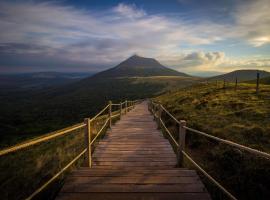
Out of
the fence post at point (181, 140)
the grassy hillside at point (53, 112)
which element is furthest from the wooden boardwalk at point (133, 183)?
the grassy hillside at point (53, 112)

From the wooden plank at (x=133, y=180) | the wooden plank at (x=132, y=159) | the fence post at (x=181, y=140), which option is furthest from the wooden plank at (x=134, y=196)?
the wooden plank at (x=132, y=159)

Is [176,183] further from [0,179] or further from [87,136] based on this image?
[0,179]

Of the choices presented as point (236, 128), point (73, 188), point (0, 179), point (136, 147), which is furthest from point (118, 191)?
point (236, 128)

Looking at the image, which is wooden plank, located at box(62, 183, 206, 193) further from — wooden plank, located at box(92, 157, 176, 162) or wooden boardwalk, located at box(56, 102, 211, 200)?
wooden plank, located at box(92, 157, 176, 162)

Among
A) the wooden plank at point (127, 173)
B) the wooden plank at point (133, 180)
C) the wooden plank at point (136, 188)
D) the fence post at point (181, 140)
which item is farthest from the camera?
the fence post at point (181, 140)

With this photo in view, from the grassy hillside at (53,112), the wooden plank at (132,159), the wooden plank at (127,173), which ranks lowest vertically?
the grassy hillside at (53,112)

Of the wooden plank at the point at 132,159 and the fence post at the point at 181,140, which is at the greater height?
the fence post at the point at 181,140

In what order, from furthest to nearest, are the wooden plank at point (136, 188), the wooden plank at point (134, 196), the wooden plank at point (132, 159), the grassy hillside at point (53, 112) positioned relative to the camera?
the grassy hillside at point (53, 112) < the wooden plank at point (132, 159) < the wooden plank at point (136, 188) < the wooden plank at point (134, 196)

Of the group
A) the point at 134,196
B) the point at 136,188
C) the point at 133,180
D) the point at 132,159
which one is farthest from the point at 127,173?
the point at 132,159

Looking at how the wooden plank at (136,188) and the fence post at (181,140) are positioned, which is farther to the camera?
the fence post at (181,140)

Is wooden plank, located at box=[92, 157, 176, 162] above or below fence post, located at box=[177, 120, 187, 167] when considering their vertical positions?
below

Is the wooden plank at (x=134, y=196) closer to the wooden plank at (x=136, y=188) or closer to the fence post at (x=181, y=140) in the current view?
the wooden plank at (x=136, y=188)

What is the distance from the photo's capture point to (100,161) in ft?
21.2

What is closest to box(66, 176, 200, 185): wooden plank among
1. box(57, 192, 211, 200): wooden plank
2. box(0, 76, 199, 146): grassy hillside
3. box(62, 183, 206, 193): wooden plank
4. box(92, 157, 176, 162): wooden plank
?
box(62, 183, 206, 193): wooden plank
